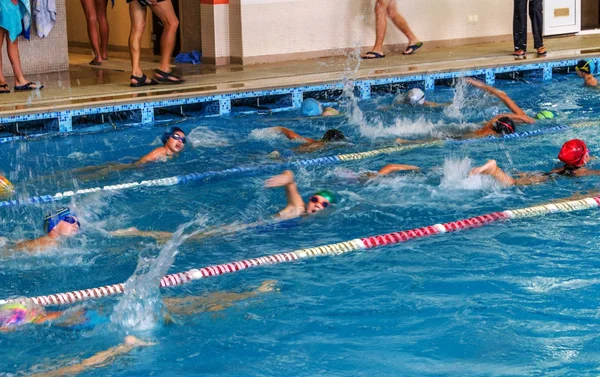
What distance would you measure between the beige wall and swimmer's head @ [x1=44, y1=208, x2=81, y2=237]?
761 cm

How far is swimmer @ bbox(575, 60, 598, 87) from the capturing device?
30.9ft

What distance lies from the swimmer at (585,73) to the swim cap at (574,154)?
337cm

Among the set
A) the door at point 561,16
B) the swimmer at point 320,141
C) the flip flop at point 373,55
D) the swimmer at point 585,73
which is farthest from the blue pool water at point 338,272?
the door at point 561,16

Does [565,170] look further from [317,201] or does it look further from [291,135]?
[291,135]

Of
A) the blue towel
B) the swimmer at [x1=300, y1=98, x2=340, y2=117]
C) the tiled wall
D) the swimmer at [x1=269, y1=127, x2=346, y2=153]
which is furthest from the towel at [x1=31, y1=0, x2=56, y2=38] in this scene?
the swimmer at [x1=269, y1=127, x2=346, y2=153]

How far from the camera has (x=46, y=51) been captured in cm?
1045

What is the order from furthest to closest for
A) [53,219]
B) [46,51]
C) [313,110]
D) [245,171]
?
[46,51], [313,110], [245,171], [53,219]

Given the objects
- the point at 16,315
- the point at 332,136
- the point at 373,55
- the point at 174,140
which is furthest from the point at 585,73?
the point at 16,315

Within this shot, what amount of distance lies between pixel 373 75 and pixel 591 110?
221 centimetres

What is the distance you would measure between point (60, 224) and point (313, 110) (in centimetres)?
404

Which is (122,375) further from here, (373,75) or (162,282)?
(373,75)

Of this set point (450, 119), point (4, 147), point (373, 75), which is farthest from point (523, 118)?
point (4, 147)

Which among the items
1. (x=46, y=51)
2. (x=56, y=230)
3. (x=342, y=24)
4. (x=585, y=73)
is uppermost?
(x=342, y=24)

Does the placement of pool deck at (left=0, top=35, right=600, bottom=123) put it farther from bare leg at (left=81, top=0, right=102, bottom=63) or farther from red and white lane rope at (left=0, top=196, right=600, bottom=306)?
red and white lane rope at (left=0, top=196, right=600, bottom=306)
